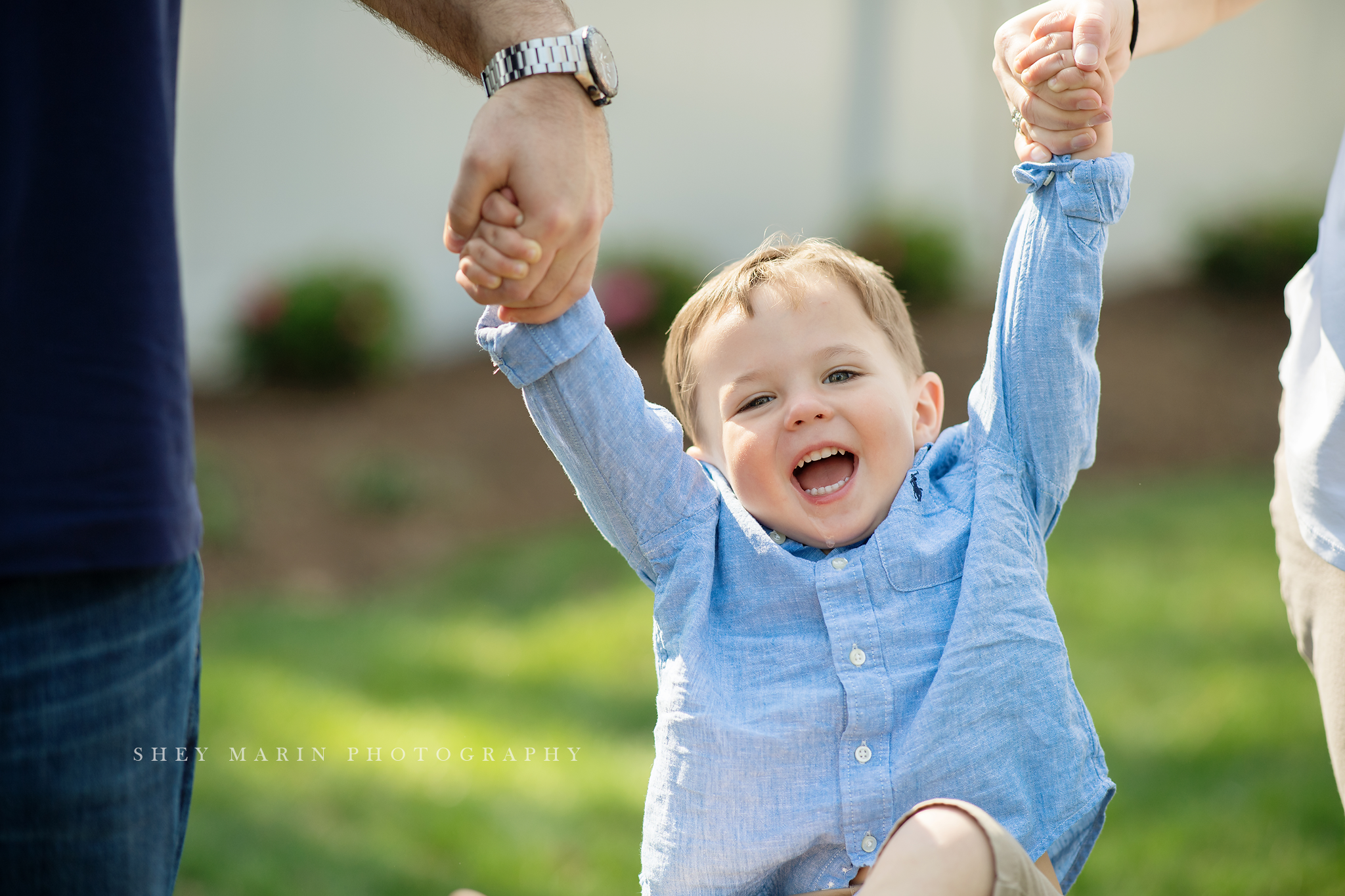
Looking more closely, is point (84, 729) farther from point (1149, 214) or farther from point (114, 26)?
point (1149, 214)

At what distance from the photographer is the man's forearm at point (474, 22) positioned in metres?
1.42

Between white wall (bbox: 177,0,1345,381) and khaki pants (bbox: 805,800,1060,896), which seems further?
white wall (bbox: 177,0,1345,381)

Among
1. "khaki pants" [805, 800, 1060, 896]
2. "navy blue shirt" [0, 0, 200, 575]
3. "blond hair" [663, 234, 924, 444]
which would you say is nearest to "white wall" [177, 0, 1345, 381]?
"blond hair" [663, 234, 924, 444]

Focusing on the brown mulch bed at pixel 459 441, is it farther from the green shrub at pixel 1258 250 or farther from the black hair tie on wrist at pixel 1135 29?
the black hair tie on wrist at pixel 1135 29

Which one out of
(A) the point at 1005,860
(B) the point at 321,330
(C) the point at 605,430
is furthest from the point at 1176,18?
(B) the point at 321,330

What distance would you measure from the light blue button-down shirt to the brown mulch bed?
406 centimetres

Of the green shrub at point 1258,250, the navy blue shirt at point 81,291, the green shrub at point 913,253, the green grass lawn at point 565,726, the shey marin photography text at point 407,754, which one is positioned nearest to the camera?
the navy blue shirt at point 81,291

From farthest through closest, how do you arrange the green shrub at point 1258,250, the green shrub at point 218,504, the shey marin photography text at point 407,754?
the green shrub at point 1258,250, the green shrub at point 218,504, the shey marin photography text at point 407,754

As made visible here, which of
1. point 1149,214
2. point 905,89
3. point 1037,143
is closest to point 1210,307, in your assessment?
point 1149,214

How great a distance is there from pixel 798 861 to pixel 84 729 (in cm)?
85

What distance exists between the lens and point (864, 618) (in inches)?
62.1

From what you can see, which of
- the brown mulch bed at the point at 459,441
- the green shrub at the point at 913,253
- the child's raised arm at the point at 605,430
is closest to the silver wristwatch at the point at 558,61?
the child's raised arm at the point at 605,430

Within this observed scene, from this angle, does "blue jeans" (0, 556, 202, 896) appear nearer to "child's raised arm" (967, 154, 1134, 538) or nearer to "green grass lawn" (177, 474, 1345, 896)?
"child's raised arm" (967, 154, 1134, 538)

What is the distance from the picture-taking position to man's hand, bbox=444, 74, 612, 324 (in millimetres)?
1326
